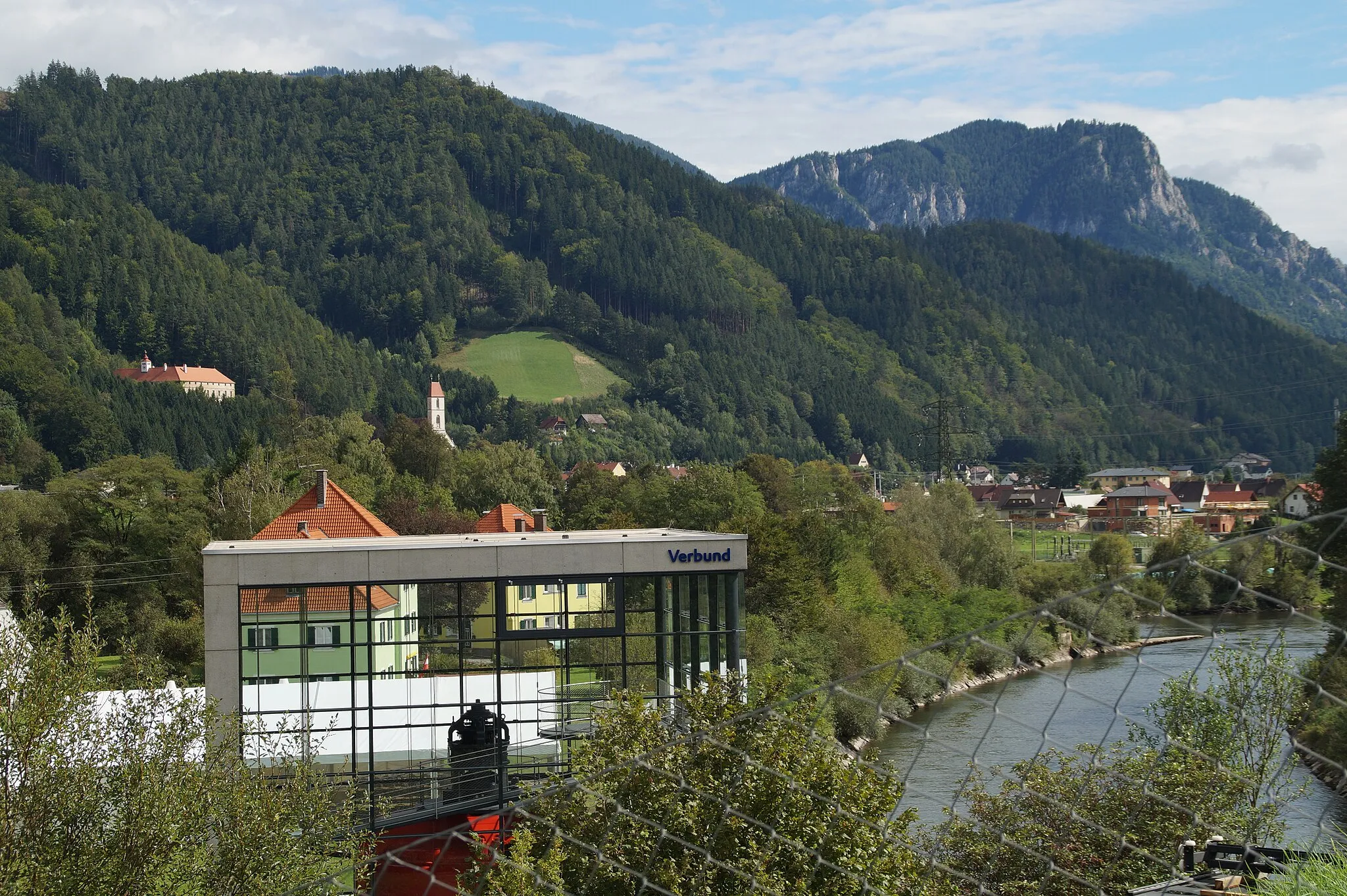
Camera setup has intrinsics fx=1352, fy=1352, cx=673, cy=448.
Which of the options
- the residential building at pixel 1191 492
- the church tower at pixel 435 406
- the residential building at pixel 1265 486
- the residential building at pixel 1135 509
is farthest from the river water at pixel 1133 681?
the church tower at pixel 435 406

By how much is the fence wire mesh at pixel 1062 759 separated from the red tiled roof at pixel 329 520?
28055 mm

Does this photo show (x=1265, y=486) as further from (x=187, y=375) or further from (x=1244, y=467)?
(x=187, y=375)

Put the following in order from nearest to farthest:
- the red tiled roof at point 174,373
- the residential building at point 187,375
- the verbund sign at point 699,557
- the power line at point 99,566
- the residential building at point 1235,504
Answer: the verbund sign at point 699,557
the power line at point 99,566
the residential building at point 1235,504
the residential building at point 187,375
the red tiled roof at point 174,373

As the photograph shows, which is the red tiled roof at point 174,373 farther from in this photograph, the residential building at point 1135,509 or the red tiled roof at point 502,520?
the residential building at point 1135,509

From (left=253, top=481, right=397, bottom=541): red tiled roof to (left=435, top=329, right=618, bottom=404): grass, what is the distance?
118 meters

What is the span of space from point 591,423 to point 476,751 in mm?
138780

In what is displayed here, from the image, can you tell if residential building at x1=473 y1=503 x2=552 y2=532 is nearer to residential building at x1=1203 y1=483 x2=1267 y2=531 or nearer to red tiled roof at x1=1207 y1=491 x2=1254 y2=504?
residential building at x1=1203 y1=483 x2=1267 y2=531

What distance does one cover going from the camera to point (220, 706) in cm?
1898

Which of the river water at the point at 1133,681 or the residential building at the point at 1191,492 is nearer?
the river water at the point at 1133,681

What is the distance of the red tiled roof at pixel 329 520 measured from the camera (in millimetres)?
40531

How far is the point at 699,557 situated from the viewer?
20.2m

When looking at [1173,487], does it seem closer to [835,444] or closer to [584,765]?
[835,444]

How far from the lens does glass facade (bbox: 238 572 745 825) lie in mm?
18953

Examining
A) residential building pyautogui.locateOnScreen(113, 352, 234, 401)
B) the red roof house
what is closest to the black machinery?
the red roof house
